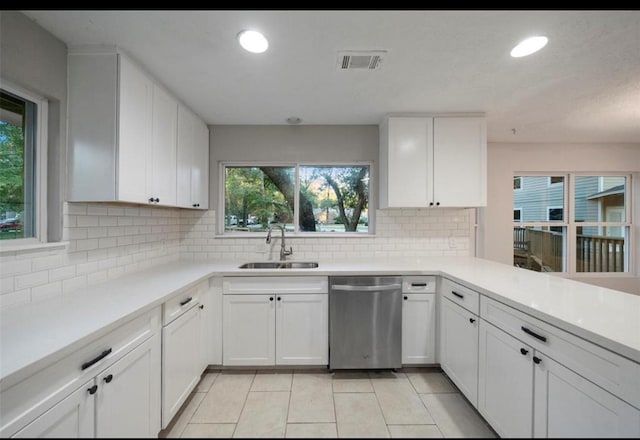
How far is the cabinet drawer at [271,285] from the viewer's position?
2.16 m

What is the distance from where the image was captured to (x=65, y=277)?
1.49 meters

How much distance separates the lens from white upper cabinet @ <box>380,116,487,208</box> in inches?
97.8

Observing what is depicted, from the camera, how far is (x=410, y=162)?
2516 mm

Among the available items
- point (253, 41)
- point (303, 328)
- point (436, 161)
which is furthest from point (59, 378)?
point (436, 161)

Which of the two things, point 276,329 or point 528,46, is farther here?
A: point 276,329

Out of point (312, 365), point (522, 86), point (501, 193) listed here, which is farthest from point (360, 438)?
point (501, 193)

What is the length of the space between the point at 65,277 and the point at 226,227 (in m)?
1.51

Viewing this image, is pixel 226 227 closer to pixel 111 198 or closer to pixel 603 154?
pixel 111 198

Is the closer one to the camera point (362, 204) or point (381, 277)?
point (381, 277)

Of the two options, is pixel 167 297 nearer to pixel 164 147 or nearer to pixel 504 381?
pixel 164 147

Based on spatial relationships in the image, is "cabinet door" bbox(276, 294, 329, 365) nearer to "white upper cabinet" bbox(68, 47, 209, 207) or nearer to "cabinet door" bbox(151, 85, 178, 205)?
"cabinet door" bbox(151, 85, 178, 205)

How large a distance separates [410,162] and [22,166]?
267cm

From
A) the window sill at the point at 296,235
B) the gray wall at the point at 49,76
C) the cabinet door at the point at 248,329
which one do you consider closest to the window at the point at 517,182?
the window sill at the point at 296,235

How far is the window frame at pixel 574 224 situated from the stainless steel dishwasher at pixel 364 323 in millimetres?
2268
